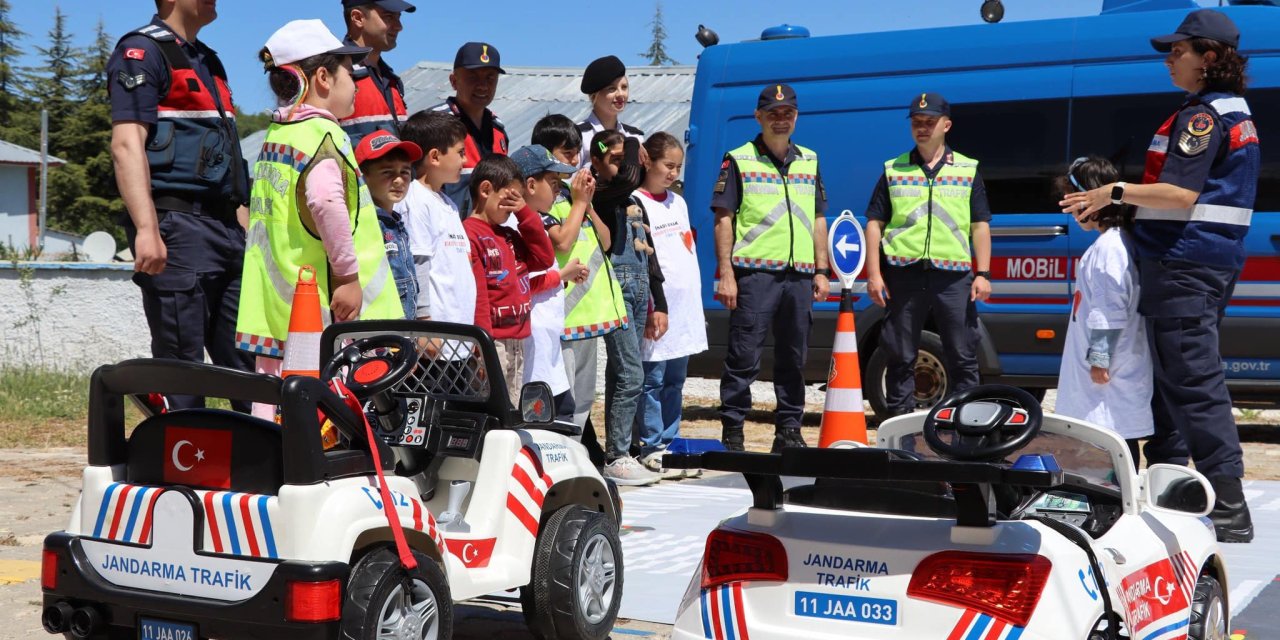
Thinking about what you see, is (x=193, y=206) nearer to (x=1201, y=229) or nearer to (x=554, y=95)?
(x=1201, y=229)

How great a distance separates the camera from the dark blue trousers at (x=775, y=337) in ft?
28.3

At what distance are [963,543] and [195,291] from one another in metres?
3.18

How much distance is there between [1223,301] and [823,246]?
3.05 m

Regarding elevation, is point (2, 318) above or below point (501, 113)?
below

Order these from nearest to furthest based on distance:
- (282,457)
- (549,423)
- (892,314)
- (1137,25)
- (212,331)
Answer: (282,457), (549,423), (212,331), (892,314), (1137,25)

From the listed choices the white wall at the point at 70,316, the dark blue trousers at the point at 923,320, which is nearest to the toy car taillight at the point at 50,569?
the dark blue trousers at the point at 923,320

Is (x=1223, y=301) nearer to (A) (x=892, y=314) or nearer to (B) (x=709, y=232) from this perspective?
(A) (x=892, y=314)

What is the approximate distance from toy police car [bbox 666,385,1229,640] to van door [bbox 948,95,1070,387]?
6.17 meters

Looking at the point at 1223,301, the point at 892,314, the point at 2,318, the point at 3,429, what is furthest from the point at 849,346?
the point at 2,318

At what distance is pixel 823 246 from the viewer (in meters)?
8.95

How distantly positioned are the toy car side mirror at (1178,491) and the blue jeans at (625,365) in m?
4.16

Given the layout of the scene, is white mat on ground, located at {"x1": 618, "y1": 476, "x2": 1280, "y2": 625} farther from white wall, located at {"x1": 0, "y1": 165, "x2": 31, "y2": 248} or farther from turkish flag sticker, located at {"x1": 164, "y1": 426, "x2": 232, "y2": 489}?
white wall, located at {"x1": 0, "y1": 165, "x2": 31, "y2": 248}

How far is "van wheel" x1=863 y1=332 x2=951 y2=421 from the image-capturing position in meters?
10.3

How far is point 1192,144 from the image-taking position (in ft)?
20.0
